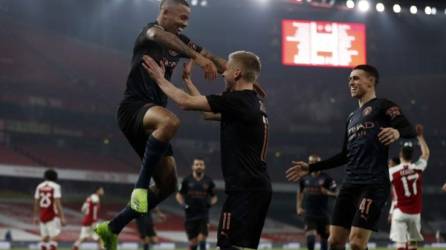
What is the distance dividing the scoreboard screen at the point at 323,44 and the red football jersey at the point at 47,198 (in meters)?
16.9

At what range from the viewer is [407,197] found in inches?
458

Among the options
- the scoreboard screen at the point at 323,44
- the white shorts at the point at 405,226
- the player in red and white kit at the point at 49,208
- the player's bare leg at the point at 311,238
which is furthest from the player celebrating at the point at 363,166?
the scoreboard screen at the point at 323,44

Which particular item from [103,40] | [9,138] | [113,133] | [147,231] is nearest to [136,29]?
[103,40]

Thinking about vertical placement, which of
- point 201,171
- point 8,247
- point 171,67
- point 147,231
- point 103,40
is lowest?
point 8,247

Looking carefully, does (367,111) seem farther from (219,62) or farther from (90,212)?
(90,212)

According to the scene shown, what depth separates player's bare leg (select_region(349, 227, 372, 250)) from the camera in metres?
7.30

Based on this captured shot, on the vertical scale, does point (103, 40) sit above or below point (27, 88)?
above

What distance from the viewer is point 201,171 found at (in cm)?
1633

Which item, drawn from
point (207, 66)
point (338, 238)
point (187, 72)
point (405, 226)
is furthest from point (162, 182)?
point (405, 226)

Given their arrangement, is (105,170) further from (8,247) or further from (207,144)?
(8,247)

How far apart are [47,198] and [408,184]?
8737 mm

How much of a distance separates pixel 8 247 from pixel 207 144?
1762 cm

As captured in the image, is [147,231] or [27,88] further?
[27,88]

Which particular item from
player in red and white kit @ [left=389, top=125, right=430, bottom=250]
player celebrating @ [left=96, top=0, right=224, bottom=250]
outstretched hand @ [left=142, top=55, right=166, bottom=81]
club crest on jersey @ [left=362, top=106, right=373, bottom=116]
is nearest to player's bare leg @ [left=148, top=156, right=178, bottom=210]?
player celebrating @ [left=96, top=0, right=224, bottom=250]
